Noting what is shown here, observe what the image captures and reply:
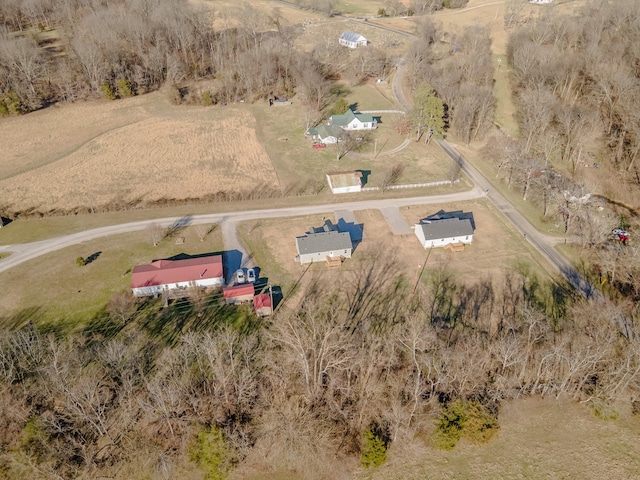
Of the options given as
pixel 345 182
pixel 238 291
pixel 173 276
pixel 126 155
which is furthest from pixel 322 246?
pixel 126 155

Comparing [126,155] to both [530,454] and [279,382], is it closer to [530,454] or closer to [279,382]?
[279,382]

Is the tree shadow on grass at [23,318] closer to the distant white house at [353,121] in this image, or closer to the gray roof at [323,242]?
the gray roof at [323,242]

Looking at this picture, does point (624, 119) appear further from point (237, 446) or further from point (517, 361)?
point (237, 446)

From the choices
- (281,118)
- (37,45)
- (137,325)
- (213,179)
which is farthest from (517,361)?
(37,45)

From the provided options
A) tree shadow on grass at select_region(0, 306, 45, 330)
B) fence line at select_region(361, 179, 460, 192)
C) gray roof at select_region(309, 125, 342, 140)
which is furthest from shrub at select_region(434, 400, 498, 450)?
gray roof at select_region(309, 125, 342, 140)

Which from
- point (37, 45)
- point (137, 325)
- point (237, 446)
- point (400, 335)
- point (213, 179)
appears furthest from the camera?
point (37, 45)

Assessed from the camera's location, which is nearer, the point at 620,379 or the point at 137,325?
the point at 620,379
